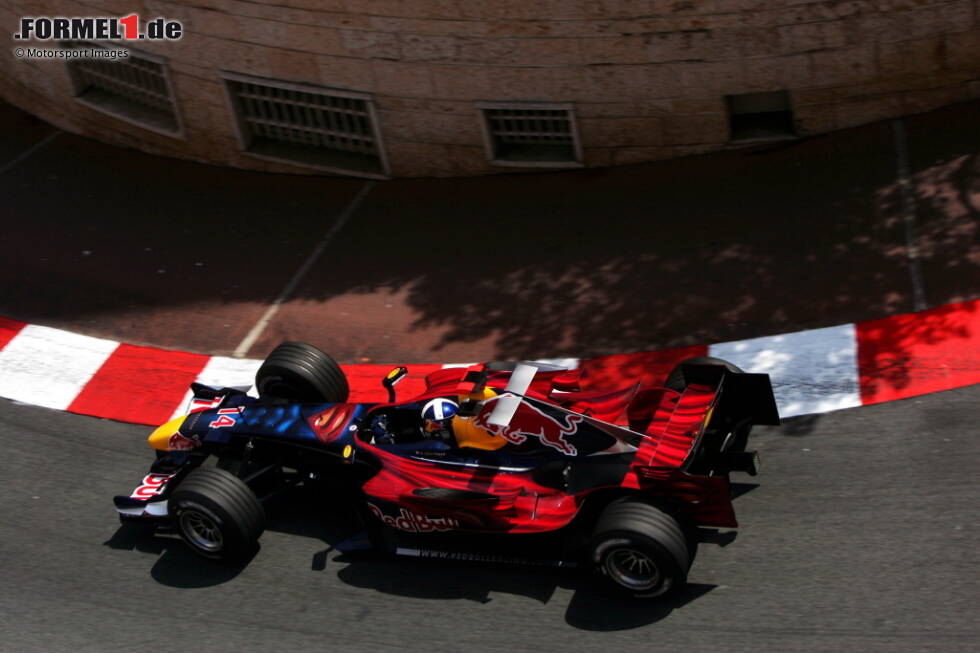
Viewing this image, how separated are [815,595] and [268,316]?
5891mm

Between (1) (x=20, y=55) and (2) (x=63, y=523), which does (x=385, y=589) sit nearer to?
(2) (x=63, y=523)

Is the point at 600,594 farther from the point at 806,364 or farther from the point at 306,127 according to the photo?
the point at 306,127

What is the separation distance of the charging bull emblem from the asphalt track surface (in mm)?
879

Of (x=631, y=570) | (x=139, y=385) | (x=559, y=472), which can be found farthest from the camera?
(x=139, y=385)

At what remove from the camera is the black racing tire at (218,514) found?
7.45 metres

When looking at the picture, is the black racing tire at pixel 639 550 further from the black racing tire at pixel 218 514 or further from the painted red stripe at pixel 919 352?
the painted red stripe at pixel 919 352

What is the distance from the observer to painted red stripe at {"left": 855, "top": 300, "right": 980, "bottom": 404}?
853 centimetres

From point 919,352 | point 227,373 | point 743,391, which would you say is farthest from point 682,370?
point 227,373

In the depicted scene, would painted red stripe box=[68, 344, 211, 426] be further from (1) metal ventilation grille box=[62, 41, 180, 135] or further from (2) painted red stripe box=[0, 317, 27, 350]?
(1) metal ventilation grille box=[62, 41, 180, 135]

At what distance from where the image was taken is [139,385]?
9.88 metres

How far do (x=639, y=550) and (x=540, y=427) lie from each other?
112 cm

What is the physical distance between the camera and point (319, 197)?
12328mm

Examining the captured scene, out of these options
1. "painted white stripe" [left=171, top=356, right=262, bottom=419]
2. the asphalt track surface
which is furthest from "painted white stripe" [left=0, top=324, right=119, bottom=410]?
the asphalt track surface

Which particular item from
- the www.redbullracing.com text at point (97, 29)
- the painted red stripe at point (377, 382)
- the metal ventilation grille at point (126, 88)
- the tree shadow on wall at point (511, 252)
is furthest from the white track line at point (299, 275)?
the www.redbullracing.com text at point (97, 29)
